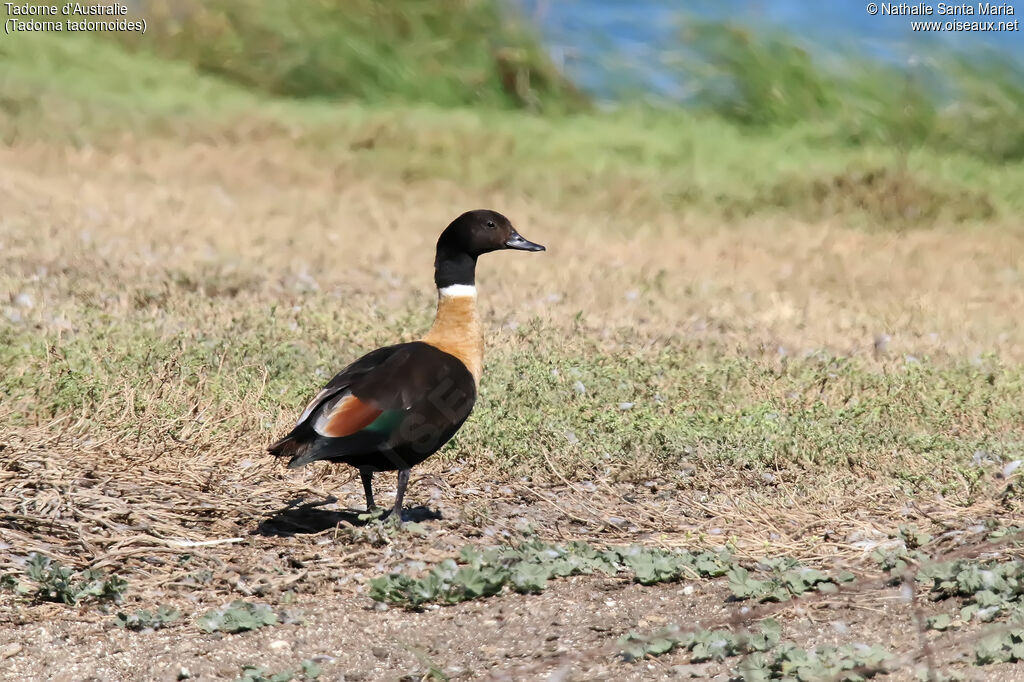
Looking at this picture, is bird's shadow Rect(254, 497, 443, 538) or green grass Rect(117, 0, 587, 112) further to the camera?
green grass Rect(117, 0, 587, 112)

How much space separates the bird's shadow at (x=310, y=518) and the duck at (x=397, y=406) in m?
0.15

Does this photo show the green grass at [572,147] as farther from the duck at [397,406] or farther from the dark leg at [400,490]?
the dark leg at [400,490]

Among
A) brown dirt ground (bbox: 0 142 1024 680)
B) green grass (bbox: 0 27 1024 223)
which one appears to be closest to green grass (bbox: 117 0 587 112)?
green grass (bbox: 0 27 1024 223)

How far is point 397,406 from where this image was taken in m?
5.98

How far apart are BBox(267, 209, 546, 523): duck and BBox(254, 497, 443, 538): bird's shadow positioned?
155 mm

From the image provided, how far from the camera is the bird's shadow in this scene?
246 inches

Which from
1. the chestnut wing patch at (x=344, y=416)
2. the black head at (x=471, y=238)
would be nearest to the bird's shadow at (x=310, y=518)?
the chestnut wing patch at (x=344, y=416)

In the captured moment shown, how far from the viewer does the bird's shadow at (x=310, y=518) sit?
6.25 metres

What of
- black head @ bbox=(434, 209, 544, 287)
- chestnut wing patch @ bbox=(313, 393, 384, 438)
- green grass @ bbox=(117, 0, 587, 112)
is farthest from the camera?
green grass @ bbox=(117, 0, 587, 112)

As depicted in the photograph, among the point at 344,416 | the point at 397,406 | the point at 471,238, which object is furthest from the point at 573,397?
the point at 344,416

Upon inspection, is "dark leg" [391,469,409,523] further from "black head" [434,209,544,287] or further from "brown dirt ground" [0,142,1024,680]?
"black head" [434,209,544,287]

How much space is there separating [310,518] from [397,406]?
0.82 metres

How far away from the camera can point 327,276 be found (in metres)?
11.5

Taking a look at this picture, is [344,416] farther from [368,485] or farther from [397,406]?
[368,485]
